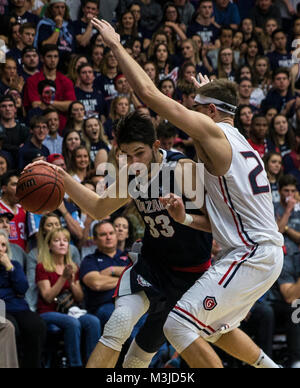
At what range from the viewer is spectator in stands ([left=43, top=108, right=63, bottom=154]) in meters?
8.95

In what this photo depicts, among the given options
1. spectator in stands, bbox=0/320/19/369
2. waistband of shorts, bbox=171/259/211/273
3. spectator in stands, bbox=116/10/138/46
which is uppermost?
spectator in stands, bbox=116/10/138/46

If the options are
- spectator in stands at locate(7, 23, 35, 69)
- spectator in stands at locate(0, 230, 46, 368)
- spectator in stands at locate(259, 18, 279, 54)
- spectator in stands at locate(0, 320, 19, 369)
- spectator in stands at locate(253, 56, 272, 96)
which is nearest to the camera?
spectator in stands at locate(0, 320, 19, 369)

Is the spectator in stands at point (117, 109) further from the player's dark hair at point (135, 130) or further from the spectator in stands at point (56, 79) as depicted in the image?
the player's dark hair at point (135, 130)

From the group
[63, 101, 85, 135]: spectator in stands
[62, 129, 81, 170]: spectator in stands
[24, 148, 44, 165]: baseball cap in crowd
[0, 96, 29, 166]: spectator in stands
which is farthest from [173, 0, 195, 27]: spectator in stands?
[24, 148, 44, 165]: baseball cap in crowd

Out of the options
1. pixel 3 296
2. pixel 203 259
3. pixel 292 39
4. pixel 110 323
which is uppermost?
pixel 292 39

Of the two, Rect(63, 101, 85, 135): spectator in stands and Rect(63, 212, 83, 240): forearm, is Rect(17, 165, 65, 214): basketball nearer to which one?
Rect(63, 212, 83, 240): forearm

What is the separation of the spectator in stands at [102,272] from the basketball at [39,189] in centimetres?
240

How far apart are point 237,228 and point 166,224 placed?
0.78m

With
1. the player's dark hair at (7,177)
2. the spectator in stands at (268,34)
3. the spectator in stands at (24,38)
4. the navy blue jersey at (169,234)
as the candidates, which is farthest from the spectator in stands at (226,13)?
the navy blue jersey at (169,234)

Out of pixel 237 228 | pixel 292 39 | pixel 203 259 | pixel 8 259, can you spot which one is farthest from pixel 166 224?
pixel 292 39

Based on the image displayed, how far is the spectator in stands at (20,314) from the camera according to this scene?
666 centimetres

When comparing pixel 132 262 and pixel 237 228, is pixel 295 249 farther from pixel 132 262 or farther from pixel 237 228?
pixel 237 228

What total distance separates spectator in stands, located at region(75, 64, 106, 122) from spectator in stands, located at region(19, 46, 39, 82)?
2.23ft

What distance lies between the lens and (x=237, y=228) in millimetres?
4473
